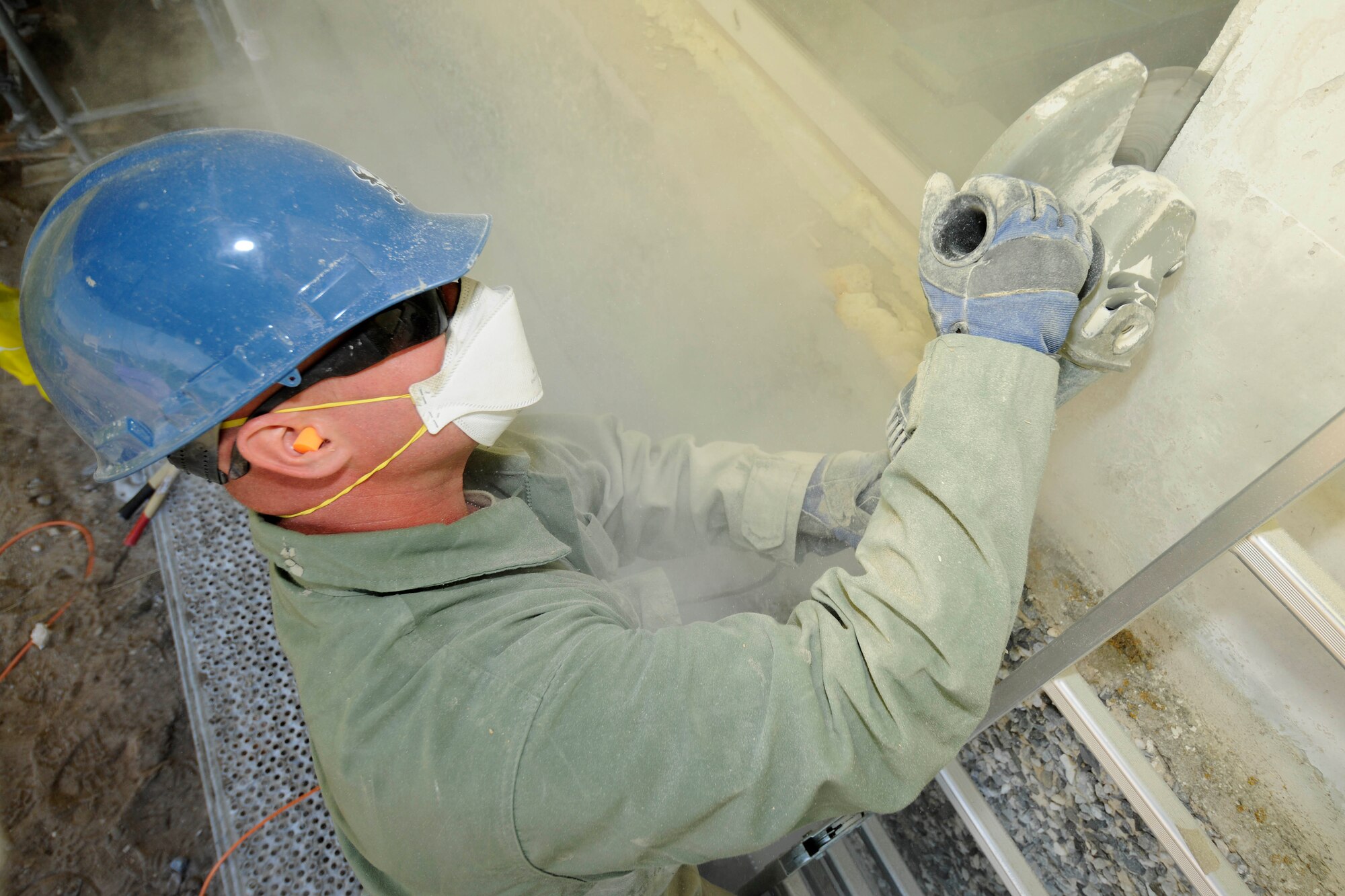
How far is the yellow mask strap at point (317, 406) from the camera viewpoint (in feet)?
3.66

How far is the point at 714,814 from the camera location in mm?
983

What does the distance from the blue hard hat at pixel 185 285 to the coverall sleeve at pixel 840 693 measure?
2.21ft

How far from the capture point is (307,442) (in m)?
1.11

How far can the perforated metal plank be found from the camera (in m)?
2.14

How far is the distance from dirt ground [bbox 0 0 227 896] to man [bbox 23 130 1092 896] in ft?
5.51

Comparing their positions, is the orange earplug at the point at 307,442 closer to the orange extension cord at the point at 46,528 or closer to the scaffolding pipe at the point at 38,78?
the orange extension cord at the point at 46,528

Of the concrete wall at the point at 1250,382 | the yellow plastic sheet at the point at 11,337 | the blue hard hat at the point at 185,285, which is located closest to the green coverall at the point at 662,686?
the blue hard hat at the point at 185,285

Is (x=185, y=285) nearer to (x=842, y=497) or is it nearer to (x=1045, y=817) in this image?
(x=842, y=497)

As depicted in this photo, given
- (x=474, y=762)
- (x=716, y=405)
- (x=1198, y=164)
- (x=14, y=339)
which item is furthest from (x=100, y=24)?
(x=1198, y=164)

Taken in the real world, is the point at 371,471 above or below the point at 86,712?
above

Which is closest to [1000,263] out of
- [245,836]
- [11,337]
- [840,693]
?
[840,693]

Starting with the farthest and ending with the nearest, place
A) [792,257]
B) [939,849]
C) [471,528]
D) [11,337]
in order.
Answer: [11,337] < [792,257] < [939,849] < [471,528]

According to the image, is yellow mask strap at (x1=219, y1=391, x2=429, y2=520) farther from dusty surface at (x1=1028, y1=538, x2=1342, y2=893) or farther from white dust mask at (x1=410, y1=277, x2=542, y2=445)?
dusty surface at (x1=1028, y1=538, x2=1342, y2=893)

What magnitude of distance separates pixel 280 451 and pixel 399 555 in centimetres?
25
